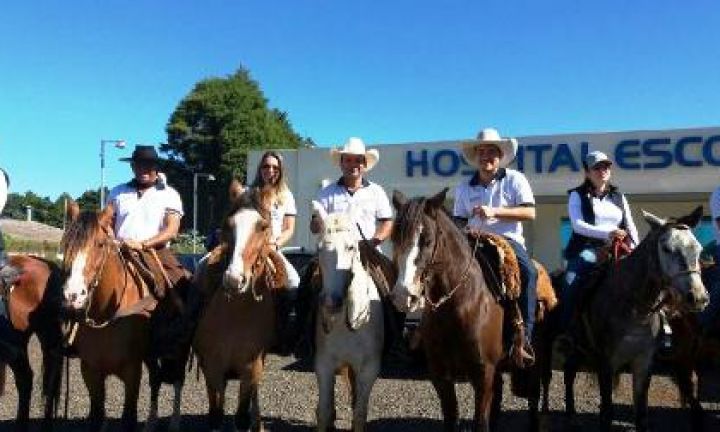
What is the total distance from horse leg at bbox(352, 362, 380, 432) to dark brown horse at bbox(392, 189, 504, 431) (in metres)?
0.44

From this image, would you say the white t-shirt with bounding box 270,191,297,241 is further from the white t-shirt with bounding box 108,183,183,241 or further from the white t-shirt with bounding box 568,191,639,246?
the white t-shirt with bounding box 568,191,639,246

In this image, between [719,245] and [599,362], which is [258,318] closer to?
[599,362]

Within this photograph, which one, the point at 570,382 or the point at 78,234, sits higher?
the point at 78,234

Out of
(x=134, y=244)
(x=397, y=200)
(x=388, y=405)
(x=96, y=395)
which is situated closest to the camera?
(x=397, y=200)

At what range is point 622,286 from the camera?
19.9 ft

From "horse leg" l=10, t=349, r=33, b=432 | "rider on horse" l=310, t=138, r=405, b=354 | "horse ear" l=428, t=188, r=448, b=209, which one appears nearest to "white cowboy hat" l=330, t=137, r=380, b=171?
"rider on horse" l=310, t=138, r=405, b=354

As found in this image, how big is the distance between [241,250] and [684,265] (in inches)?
130

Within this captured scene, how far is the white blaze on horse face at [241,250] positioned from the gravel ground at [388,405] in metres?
2.85

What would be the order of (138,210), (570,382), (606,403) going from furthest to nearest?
(570,382)
(138,210)
(606,403)

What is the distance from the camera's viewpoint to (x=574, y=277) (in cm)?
673

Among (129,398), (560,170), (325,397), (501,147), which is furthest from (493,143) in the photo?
(560,170)

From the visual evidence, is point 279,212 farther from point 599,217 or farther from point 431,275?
point 599,217

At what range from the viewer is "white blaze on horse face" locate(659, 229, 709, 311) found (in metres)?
5.39

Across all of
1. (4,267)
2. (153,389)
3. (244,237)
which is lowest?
(153,389)
